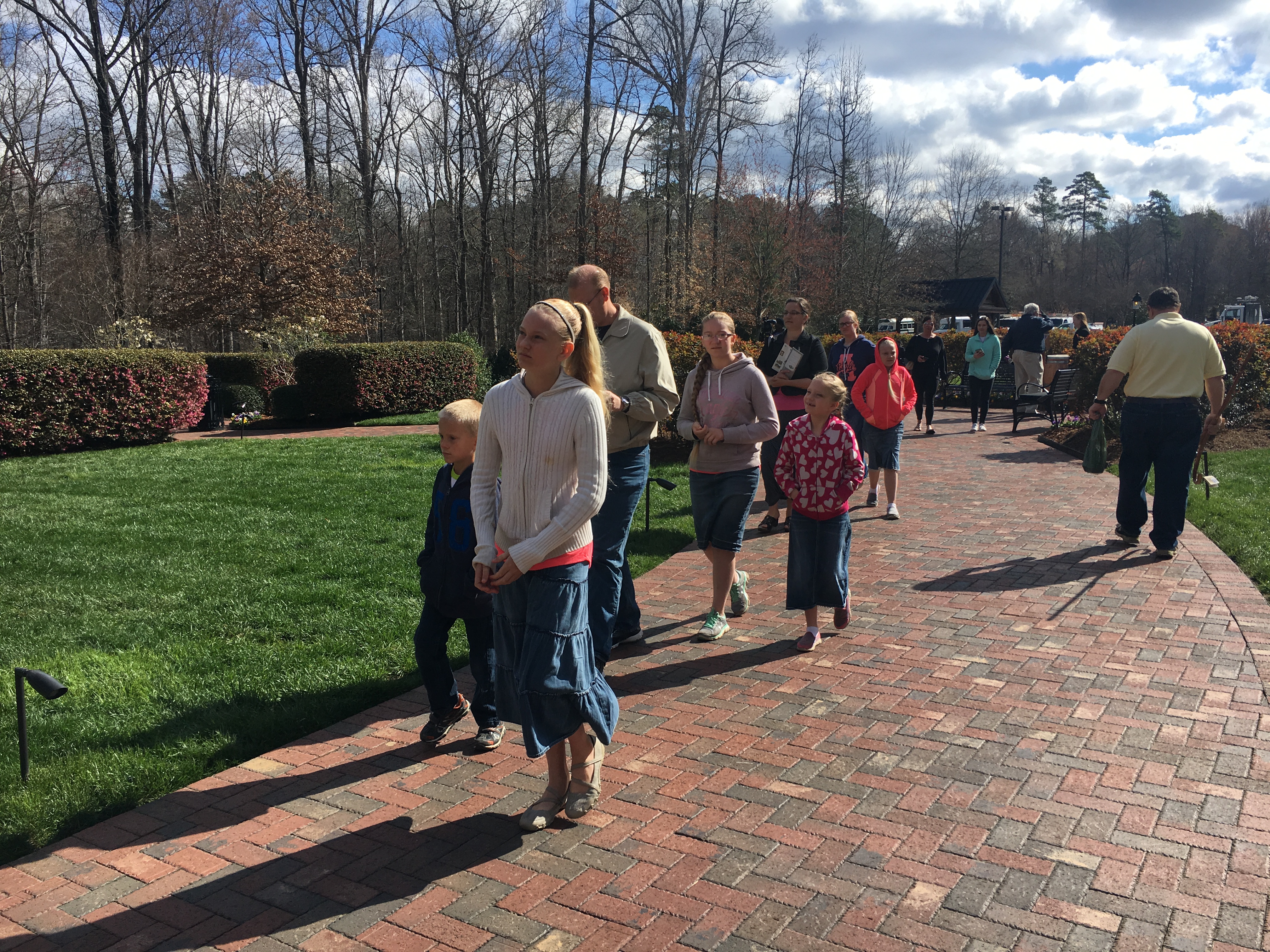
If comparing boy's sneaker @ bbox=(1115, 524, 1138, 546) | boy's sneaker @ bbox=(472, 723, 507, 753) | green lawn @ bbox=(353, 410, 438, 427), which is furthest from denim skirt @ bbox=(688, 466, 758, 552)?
green lawn @ bbox=(353, 410, 438, 427)

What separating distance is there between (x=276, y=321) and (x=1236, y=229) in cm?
8827

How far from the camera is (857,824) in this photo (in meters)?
3.23

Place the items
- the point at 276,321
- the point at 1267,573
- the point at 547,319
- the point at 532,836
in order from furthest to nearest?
the point at 276,321
the point at 1267,573
the point at 532,836
the point at 547,319

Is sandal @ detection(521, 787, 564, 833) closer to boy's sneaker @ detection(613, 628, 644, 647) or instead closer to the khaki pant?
boy's sneaker @ detection(613, 628, 644, 647)

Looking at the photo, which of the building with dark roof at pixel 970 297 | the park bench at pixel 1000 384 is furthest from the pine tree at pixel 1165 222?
the park bench at pixel 1000 384

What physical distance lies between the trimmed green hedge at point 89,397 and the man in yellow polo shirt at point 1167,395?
13554mm

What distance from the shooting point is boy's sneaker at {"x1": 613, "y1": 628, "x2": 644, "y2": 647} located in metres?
5.29

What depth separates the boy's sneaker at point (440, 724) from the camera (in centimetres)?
402

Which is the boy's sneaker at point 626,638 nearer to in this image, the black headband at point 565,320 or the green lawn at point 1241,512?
the black headband at point 565,320

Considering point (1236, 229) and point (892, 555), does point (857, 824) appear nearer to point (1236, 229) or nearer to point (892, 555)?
point (892, 555)

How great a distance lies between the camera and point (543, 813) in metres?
3.28

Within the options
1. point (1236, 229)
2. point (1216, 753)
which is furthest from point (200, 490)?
point (1236, 229)

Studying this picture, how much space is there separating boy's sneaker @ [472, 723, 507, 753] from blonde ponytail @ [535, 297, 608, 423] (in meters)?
1.60

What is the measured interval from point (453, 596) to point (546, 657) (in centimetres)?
88
